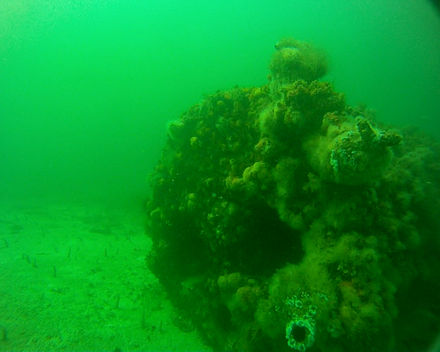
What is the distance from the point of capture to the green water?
85.9m

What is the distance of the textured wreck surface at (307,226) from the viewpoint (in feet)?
10.3

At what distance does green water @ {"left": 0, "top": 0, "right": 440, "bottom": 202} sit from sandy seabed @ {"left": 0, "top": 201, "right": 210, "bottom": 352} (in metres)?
59.5

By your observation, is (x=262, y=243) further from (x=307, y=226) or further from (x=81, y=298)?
(x=81, y=298)

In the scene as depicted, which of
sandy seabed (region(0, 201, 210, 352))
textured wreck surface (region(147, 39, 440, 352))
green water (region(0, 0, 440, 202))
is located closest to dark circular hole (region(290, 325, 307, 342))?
textured wreck surface (region(147, 39, 440, 352))

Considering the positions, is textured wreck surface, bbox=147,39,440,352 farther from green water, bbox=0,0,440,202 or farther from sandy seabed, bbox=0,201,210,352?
green water, bbox=0,0,440,202

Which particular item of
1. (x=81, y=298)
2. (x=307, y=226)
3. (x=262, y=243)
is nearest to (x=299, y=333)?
(x=307, y=226)

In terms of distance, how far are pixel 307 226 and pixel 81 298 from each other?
19.2 feet

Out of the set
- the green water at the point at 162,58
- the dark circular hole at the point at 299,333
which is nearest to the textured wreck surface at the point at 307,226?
the dark circular hole at the point at 299,333

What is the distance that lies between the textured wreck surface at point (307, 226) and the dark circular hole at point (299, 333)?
0.02 meters

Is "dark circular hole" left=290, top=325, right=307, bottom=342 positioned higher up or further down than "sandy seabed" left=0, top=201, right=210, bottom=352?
higher up

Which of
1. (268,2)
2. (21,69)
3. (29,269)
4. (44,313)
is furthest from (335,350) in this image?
(21,69)

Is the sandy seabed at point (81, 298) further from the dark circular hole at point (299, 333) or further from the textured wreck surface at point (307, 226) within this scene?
the dark circular hole at point (299, 333)

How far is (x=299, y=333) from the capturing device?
3148 millimetres

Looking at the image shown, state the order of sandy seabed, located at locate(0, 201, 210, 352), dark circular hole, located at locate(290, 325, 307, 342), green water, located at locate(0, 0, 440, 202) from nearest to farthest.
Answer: dark circular hole, located at locate(290, 325, 307, 342), sandy seabed, located at locate(0, 201, 210, 352), green water, located at locate(0, 0, 440, 202)
